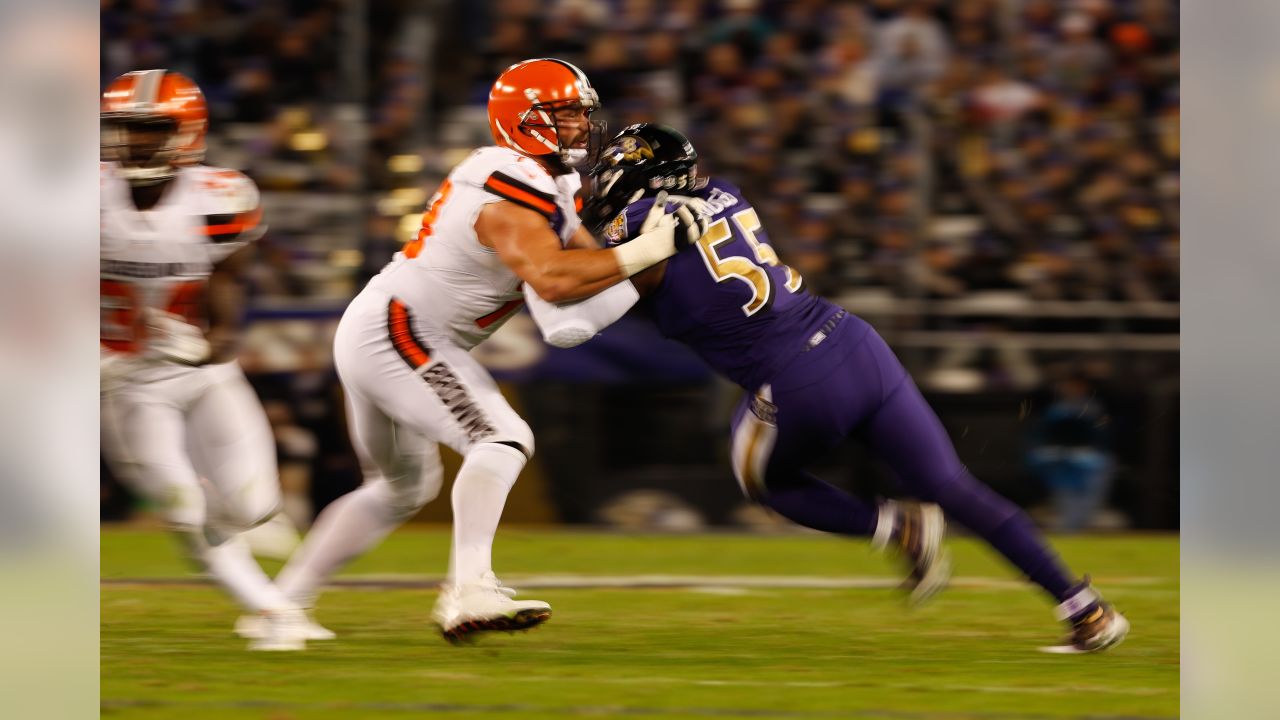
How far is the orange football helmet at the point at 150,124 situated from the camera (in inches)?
193

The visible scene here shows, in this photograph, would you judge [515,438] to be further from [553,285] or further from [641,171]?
[641,171]

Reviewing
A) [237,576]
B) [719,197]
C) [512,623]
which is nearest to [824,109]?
[719,197]

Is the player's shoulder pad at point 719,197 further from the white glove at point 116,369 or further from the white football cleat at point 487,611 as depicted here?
the white glove at point 116,369

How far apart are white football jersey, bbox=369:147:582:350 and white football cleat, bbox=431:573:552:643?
752 millimetres

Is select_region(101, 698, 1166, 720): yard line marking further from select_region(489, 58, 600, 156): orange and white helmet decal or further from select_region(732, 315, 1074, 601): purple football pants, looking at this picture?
select_region(489, 58, 600, 156): orange and white helmet decal

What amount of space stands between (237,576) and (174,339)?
782mm

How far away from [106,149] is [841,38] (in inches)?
268

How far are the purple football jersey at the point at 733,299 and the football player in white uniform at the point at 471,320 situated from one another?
7.6 inches

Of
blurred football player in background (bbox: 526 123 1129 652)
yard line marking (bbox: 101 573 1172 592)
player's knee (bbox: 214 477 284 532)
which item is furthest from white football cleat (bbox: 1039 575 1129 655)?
player's knee (bbox: 214 477 284 532)

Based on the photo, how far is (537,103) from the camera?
4.66 meters

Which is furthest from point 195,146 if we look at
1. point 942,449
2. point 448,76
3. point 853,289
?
point 448,76

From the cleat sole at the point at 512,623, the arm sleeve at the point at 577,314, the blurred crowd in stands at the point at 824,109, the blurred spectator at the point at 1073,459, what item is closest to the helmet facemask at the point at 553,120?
the arm sleeve at the point at 577,314
